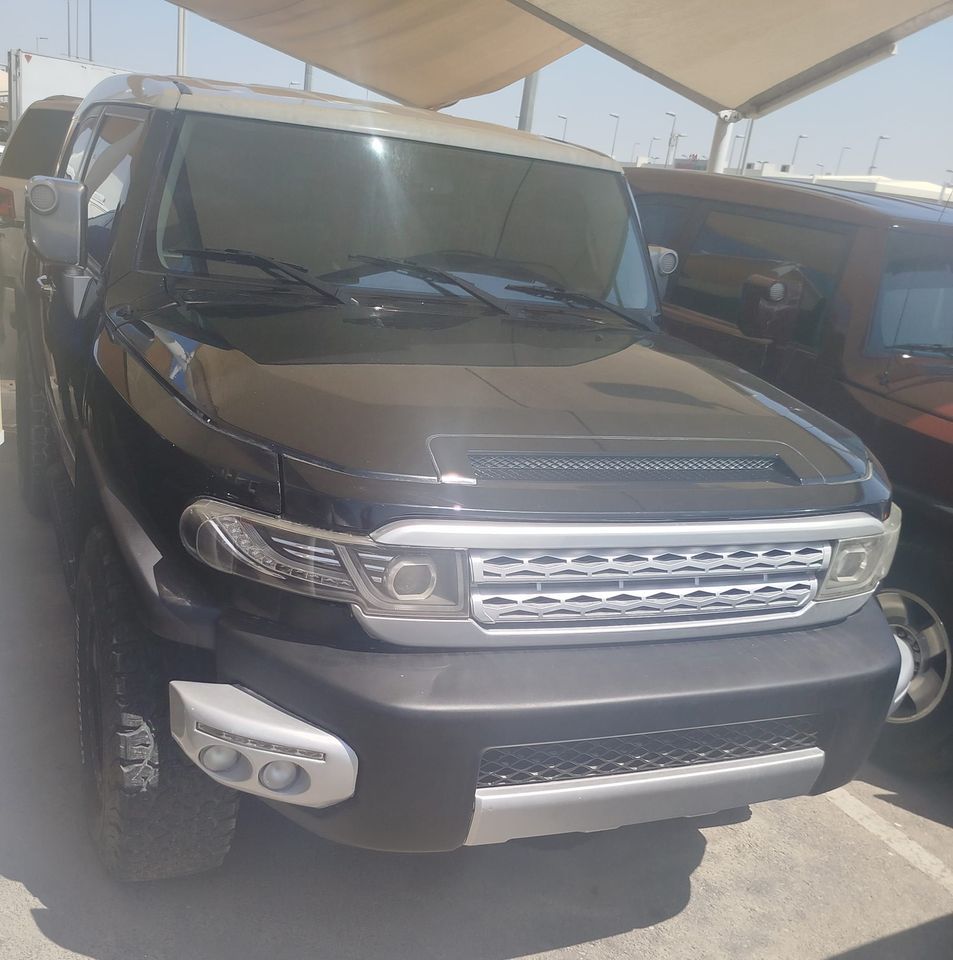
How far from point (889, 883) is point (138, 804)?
2.23m

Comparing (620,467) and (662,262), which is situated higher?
(662,262)

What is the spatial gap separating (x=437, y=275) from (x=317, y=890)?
1.86 meters

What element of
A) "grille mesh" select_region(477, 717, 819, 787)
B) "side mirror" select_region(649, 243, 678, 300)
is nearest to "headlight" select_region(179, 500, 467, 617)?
"grille mesh" select_region(477, 717, 819, 787)

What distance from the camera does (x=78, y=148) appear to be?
430 centimetres

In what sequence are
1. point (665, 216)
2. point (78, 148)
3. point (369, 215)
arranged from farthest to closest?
point (665, 216) < point (78, 148) < point (369, 215)

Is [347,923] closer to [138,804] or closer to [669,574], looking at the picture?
[138,804]

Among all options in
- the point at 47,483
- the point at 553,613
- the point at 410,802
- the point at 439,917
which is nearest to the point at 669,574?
the point at 553,613

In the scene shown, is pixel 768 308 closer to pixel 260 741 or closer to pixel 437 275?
pixel 437 275

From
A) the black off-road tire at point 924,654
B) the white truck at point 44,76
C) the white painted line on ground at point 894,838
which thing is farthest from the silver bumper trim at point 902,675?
the white truck at point 44,76

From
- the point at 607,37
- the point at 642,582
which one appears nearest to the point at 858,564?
the point at 642,582

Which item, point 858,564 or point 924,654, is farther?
point 924,654

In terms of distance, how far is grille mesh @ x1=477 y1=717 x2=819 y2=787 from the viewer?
2.16 metres

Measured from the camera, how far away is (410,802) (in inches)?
80.9

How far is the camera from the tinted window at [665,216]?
502 centimetres
